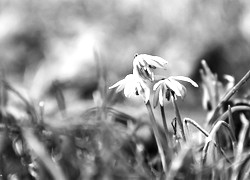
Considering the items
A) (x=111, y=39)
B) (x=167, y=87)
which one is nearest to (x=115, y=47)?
(x=111, y=39)

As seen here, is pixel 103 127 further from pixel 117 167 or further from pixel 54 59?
pixel 54 59

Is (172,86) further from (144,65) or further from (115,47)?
(115,47)

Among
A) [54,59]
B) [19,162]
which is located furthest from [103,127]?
[54,59]

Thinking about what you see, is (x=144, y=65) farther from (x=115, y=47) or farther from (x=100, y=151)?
(x=115, y=47)

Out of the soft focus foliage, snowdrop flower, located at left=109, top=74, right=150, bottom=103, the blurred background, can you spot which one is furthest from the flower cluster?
the blurred background

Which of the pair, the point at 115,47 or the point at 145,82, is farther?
the point at 115,47

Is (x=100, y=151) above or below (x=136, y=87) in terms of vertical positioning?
below

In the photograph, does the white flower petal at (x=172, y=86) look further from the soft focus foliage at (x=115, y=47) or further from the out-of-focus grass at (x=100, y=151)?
the soft focus foliage at (x=115, y=47)

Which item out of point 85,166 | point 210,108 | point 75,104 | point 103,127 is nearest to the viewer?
point 85,166
